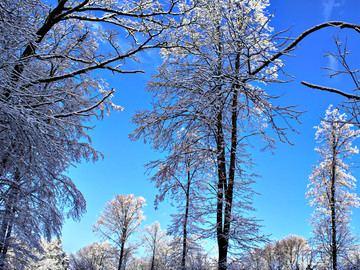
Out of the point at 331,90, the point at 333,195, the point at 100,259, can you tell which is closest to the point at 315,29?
the point at 331,90

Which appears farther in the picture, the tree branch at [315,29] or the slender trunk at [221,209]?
the slender trunk at [221,209]

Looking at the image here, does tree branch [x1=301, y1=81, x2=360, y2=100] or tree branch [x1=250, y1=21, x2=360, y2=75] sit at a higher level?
tree branch [x1=250, y1=21, x2=360, y2=75]

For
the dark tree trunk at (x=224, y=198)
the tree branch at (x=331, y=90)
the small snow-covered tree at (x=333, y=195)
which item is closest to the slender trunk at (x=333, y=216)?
the small snow-covered tree at (x=333, y=195)

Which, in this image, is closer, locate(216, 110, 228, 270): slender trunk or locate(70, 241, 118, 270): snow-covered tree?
locate(216, 110, 228, 270): slender trunk

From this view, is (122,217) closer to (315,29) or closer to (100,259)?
(100,259)

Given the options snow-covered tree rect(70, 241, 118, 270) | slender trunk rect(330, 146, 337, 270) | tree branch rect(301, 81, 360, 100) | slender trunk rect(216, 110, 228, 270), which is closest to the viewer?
tree branch rect(301, 81, 360, 100)

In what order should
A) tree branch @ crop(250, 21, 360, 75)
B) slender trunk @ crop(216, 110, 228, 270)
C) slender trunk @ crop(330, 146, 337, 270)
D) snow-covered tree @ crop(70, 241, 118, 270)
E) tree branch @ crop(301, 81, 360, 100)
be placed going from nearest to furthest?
tree branch @ crop(301, 81, 360, 100)
tree branch @ crop(250, 21, 360, 75)
slender trunk @ crop(216, 110, 228, 270)
slender trunk @ crop(330, 146, 337, 270)
snow-covered tree @ crop(70, 241, 118, 270)

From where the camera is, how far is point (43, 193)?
5094 millimetres

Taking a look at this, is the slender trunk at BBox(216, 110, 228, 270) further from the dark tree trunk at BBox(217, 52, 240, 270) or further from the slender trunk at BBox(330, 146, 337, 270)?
the slender trunk at BBox(330, 146, 337, 270)

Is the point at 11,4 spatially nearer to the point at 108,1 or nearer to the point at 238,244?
the point at 108,1

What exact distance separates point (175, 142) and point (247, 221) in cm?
259

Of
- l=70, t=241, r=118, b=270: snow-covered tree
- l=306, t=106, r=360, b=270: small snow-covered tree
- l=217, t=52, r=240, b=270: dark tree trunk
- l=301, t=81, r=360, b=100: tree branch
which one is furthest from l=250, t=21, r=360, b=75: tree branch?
l=70, t=241, r=118, b=270: snow-covered tree

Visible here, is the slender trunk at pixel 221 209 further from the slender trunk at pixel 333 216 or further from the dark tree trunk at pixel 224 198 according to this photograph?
the slender trunk at pixel 333 216

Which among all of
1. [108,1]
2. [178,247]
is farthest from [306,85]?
[178,247]
